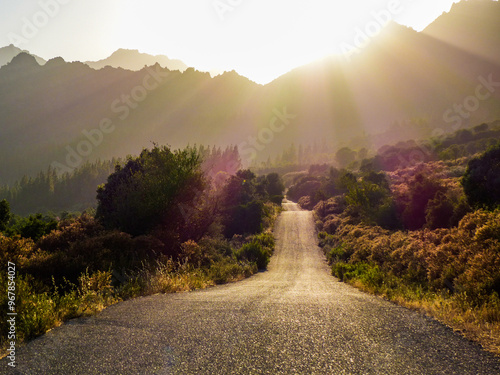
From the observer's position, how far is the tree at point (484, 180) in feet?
58.3

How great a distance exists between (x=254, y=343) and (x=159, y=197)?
15471 mm

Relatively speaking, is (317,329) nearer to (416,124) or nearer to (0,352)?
(0,352)

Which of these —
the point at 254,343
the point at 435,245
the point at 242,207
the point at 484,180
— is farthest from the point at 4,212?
the point at 484,180

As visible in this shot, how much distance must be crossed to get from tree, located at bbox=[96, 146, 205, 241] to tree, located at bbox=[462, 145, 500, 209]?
19012 mm

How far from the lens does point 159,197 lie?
18.5 m

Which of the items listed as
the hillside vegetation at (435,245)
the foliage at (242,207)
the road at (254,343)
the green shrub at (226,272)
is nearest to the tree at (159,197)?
the green shrub at (226,272)

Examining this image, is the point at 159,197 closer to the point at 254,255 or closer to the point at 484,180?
the point at 254,255

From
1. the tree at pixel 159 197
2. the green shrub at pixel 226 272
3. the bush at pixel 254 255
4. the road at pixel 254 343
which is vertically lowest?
the bush at pixel 254 255

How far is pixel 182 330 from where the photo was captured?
507cm

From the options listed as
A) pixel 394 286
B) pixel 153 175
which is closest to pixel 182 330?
pixel 394 286

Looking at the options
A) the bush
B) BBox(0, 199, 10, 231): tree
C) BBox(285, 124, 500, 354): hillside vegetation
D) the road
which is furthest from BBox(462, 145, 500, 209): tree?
BBox(0, 199, 10, 231): tree

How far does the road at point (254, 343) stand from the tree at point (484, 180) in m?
16.3

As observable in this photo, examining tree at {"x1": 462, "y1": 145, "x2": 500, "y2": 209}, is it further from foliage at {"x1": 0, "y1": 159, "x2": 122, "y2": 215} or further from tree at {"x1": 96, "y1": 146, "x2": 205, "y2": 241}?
foliage at {"x1": 0, "y1": 159, "x2": 122, "y2": 215}

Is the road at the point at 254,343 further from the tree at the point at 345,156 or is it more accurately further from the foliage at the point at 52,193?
the tree at the point at 345,156
